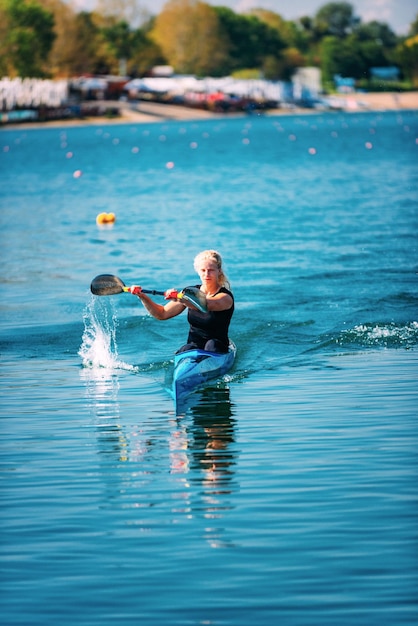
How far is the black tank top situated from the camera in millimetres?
13508

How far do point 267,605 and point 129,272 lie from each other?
53.4 feet

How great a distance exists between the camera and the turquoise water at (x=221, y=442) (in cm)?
788

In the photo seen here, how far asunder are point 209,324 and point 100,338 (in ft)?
11.8

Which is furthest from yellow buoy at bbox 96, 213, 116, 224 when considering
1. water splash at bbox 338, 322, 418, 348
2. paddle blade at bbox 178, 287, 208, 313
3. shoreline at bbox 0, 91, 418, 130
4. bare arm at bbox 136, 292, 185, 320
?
shoreline at bbox 0, 91, 418, 130

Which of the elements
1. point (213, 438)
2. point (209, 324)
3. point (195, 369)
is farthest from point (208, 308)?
point (213, 438)

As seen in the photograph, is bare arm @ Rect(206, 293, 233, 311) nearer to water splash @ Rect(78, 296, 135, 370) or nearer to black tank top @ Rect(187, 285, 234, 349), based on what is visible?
black tank top @ Rect(187, 285, 234, 349)

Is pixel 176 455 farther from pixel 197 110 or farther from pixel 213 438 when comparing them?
pixel 197 110

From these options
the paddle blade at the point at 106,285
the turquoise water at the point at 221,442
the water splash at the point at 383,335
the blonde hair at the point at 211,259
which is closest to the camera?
the turquoise water at the point at 221,442

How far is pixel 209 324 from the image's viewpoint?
44.6 ft

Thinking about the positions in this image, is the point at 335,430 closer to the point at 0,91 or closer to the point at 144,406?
the point at 144,406

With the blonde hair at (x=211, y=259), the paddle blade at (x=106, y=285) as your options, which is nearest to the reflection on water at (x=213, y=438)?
the blonde hair at (x=211, y=259)

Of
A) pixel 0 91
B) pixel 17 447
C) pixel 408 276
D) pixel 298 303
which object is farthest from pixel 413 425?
pixel 0 91

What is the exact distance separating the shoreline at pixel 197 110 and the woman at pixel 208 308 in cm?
12798

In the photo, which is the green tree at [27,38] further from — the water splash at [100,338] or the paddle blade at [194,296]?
the paddle blade at [194,296]
